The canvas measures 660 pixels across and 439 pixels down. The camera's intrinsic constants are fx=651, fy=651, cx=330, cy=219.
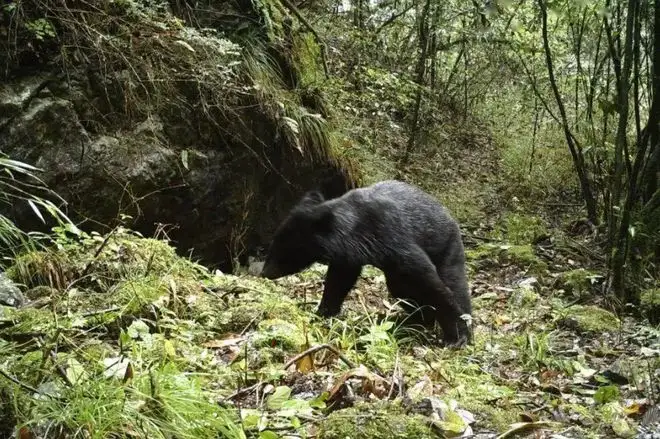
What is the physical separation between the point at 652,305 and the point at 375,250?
2605 millimetres

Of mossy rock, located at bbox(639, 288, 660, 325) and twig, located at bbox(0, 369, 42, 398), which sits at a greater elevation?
mossy rock, located at bbox(639, 288, 660, 325)

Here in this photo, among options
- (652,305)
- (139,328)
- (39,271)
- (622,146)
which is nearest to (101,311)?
(139,328)

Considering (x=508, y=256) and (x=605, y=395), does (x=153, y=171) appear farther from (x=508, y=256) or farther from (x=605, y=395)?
(x=508, y=256)

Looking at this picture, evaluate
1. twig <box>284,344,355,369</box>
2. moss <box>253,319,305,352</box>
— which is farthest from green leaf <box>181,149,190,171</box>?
twig <box>284,344,355,369</box>

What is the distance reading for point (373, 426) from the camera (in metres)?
2.51

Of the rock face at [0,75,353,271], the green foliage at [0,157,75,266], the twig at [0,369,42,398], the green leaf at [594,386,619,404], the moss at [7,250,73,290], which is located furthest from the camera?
the rock face at [0,75,353,271]

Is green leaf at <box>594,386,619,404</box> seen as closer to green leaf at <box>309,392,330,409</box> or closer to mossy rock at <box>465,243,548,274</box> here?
green leaf at <box>309,392,330,409</box>

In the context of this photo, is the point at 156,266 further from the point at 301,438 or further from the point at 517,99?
the point at 517,99

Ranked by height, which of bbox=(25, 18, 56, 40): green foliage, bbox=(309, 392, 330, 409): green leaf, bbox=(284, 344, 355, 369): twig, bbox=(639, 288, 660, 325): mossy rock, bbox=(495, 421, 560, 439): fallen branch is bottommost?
bbox=(309, 392, 330, 409): green leaf

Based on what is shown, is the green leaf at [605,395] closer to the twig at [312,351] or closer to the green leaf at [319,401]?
the twig at [312,351]

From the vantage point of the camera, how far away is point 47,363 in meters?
2.62

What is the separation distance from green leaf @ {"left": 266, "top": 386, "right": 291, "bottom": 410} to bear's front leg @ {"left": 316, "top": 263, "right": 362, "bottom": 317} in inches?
91.0

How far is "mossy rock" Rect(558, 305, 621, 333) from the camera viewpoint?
511 cm

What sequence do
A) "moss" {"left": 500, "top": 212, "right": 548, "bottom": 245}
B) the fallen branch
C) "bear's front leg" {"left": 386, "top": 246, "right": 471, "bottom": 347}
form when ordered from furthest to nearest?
"moss" {"left": 500, "top": 212, "right": 548, "bottom": 245} → "bear's front leg" {"left": 386, "top": 246, "right": 471, "bottom": 347} → the fallen branch
